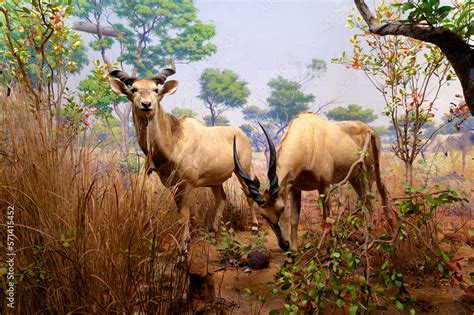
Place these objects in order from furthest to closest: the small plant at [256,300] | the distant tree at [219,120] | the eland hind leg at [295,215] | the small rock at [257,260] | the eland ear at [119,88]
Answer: the distant tree at [219,120] → the eland hind leg at [295,215] → the small rock at [257,260] → the eland ear at [119,88] → the small plant at [256,300]

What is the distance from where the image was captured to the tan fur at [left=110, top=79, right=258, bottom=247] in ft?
10.7

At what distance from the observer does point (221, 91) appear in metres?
19.7

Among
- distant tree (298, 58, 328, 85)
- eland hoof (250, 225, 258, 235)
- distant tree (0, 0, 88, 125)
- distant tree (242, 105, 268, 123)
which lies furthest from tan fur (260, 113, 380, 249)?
distant tree (242, 105, 268, 123)

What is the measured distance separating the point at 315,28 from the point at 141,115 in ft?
103

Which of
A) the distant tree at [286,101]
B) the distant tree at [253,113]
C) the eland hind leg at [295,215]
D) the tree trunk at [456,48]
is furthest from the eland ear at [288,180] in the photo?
the distant tree at [253,113]

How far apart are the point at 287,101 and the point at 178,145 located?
17.1 metres

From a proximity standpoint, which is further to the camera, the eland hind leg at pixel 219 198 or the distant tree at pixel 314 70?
the distant tree at pixel 314 70

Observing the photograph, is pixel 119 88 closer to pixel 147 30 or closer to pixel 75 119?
pixel 75 119

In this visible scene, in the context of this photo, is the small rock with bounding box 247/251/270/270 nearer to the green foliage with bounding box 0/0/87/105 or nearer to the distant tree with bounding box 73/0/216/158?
the green foliage with bounding box 0/0/87/105

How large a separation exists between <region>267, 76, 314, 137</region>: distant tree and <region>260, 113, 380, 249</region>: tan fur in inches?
616

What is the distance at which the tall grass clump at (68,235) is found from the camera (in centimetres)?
189

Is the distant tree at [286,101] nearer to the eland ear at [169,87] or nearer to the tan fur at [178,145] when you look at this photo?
the tan fur at [178,145]

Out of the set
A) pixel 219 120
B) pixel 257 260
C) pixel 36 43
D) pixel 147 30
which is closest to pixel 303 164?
pixel 257 260

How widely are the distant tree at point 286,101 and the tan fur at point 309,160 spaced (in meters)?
15.6
